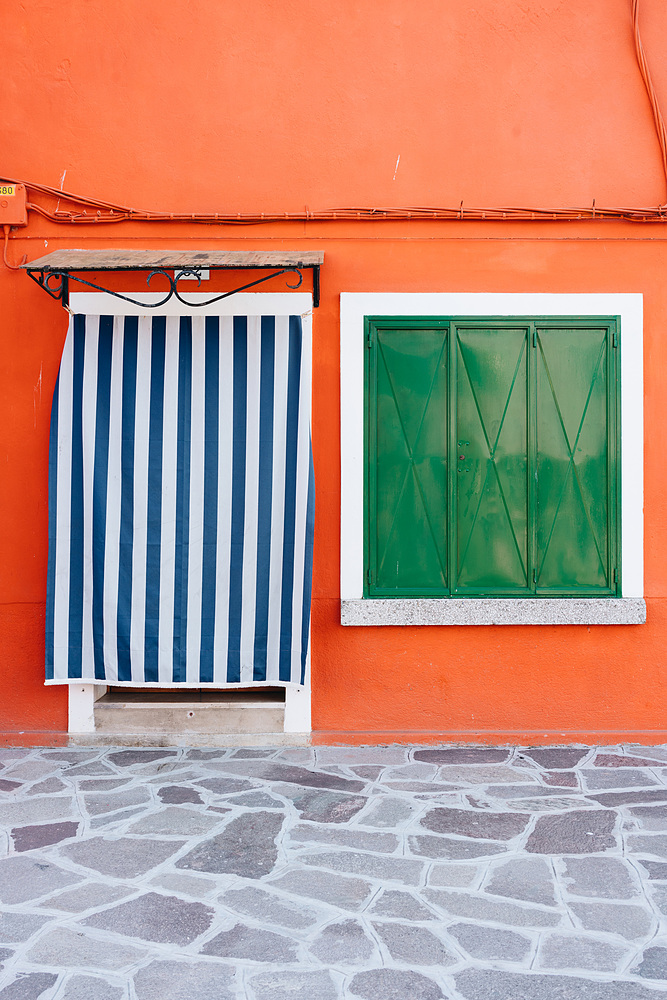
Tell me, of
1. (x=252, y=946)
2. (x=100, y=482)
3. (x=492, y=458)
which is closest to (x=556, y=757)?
(x=492, y=458)

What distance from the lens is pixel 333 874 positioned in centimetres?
355

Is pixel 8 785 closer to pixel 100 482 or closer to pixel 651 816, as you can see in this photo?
pixel 100 482

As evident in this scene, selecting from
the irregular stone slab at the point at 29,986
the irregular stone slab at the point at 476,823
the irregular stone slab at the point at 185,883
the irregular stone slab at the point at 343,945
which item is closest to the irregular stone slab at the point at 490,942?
the irregular stone slab at the point at 343,945

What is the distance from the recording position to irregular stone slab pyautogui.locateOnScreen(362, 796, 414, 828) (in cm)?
410

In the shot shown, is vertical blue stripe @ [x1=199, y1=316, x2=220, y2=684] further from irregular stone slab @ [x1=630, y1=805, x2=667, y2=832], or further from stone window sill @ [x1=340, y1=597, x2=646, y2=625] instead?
irregular stone slab @ [x1=630, y1=805, x2=667, y2=832]

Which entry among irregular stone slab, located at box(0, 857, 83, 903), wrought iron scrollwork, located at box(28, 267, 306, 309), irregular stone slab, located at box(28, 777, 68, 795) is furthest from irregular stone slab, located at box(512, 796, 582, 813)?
wrought iron scrollwork, located at box(28, 267, 306, 309)

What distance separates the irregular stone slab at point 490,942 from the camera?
9.62 feet

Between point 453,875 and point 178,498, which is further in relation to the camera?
point 178,498

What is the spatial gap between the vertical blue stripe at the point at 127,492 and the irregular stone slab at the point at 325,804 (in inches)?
62.9

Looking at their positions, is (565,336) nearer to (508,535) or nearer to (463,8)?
(508,535)

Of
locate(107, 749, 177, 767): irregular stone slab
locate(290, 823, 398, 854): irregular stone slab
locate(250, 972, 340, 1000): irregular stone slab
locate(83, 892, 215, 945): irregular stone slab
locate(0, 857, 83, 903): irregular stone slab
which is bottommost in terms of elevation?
locate(250, 972, 340, 1000): irregular stone slab

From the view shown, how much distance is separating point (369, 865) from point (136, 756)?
2071 millimetres

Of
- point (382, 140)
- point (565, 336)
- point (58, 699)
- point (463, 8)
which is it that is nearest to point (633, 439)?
point (565, 336)

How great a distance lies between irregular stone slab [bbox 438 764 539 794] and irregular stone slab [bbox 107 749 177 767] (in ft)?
5.99
